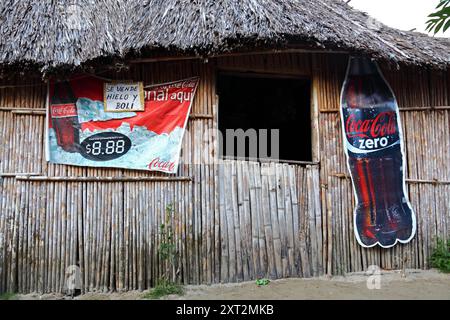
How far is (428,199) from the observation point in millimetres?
5570

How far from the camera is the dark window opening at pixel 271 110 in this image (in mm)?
8492

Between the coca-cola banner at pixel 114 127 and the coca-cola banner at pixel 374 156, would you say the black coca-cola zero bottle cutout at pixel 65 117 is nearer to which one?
the coca-cola banner at pixel 114 127

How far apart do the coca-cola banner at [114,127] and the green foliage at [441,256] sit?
4.09 metres

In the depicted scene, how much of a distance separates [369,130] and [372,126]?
0.27 ft

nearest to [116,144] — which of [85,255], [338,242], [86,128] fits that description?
[86,128]

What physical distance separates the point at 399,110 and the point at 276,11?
2.44 m

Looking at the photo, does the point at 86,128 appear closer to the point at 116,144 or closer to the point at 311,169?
the point at 116,144

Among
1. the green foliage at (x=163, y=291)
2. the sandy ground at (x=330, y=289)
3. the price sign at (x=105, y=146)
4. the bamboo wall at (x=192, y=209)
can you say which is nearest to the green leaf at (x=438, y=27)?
the bamboo wall at (x=192, y=209)

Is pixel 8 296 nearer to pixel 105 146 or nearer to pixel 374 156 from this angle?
pixel 105 146

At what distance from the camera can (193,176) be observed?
516cm

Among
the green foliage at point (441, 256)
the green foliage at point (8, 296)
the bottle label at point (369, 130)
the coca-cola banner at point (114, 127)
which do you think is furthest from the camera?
the bottle label at point (369, 130)

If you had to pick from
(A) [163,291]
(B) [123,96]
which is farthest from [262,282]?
(B) [123,96]

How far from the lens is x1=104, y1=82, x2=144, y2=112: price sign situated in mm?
5164

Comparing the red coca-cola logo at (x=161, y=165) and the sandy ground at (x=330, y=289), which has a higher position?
the red coca-cola logo at (x=161, y=165)
